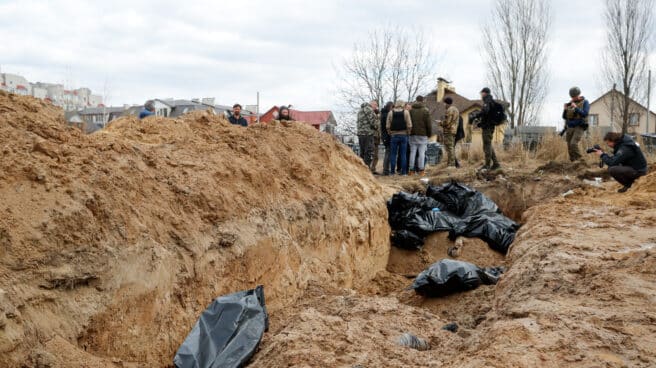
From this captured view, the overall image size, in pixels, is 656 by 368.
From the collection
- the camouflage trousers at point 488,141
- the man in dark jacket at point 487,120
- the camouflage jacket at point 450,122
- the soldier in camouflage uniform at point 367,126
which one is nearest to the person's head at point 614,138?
the man in dark jacket at point 487,120

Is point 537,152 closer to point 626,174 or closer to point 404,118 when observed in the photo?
point 404,118

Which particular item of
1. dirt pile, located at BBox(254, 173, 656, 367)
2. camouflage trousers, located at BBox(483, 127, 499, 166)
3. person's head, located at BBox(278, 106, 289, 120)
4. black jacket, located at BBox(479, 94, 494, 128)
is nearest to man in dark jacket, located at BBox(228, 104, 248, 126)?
person's head, located at BBox(278, 106, 289, 120)

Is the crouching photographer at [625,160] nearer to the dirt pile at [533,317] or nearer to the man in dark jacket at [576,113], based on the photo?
the man in dark jacket at [576,113]

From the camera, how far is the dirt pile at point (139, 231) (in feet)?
12.2

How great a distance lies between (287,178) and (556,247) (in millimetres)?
3303

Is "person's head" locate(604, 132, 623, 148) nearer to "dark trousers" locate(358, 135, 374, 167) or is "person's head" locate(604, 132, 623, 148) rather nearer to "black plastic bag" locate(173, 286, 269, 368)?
"dark trousers" locate(358, 135, 374, 167)

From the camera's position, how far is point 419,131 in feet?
41.9

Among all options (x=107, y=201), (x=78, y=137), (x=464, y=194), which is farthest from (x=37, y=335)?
(x=464, y=194)

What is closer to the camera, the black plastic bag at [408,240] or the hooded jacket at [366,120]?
the black plastic bag at [408,240]

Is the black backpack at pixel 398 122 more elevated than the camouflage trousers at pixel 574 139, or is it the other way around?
the black backpack at pixel 398 122

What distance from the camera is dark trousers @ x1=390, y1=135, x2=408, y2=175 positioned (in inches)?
504

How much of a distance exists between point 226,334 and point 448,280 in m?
3.27

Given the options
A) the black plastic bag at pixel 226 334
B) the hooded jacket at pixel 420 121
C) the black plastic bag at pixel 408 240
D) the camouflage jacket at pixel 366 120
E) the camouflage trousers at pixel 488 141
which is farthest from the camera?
the camouflage jacket at pixel 366 120

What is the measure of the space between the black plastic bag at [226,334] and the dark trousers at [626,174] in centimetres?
727
